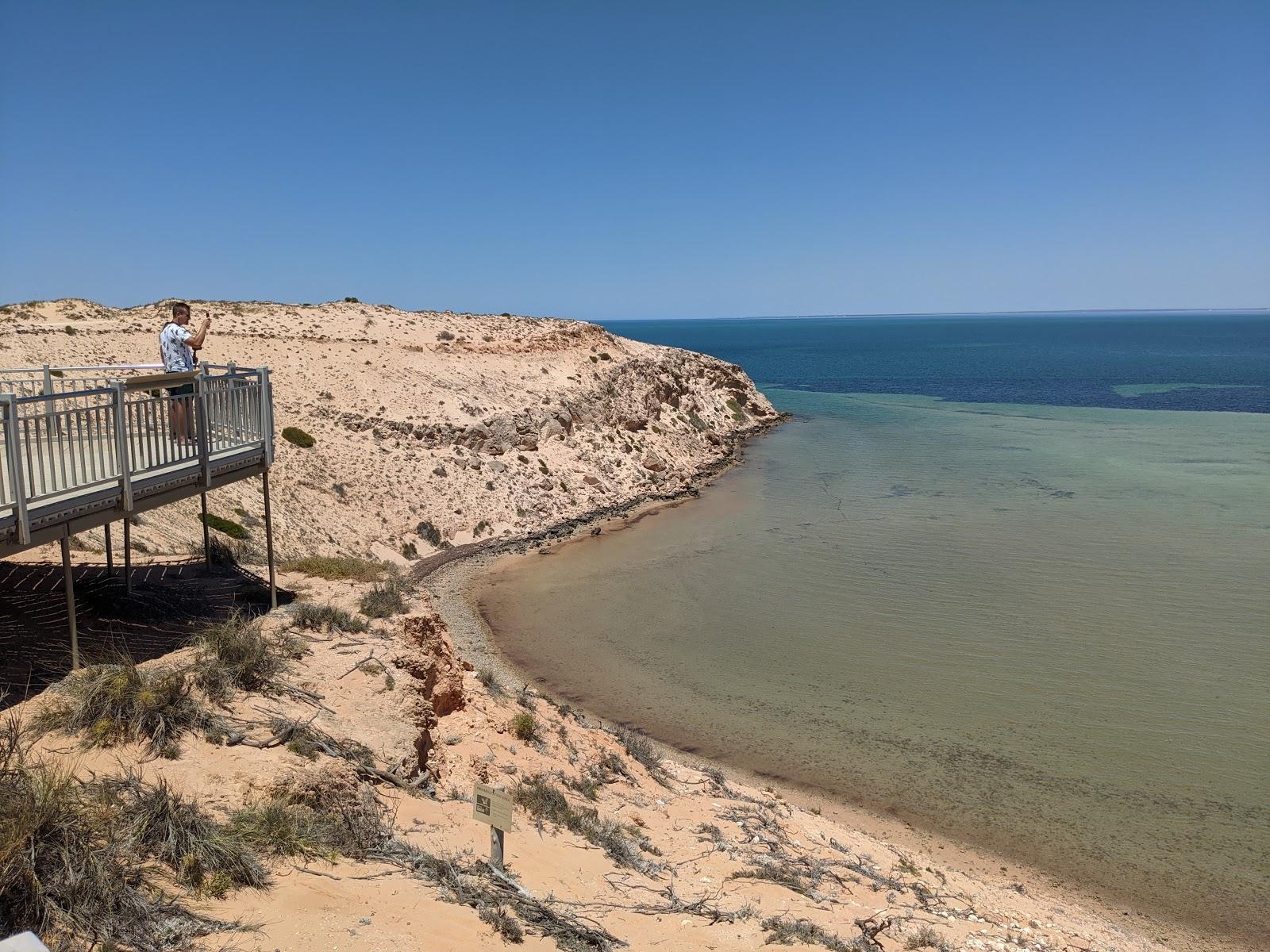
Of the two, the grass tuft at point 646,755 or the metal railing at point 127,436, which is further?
the grass tuft at point 646,755

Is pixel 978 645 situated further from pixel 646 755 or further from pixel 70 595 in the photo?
pixel 70 595

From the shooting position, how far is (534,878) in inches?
318

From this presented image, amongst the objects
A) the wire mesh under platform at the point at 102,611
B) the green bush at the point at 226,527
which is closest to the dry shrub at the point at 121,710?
the wire mesh under platform at the point at 102,611

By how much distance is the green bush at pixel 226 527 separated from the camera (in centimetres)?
1998

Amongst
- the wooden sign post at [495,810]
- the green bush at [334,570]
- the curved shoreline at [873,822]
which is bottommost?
the curved shoreline at [873,822]

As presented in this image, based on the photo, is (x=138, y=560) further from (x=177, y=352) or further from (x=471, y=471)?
(x=471, y=471)

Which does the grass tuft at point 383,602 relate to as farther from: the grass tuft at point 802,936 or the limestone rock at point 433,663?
the grass tuft at point 802,936

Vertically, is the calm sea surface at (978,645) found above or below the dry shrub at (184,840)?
below

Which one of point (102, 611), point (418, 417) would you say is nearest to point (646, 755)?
point (102, 611)

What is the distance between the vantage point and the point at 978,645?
1919 cm

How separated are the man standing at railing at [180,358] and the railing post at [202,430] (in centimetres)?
10

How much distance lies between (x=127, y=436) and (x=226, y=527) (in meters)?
11.0

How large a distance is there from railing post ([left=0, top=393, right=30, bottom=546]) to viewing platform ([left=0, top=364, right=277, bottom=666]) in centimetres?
1

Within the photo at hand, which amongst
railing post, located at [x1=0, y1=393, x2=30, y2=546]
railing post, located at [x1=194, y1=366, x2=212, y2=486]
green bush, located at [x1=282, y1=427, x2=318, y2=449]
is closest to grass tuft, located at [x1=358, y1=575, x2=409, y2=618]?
railing post, located at [x1=194, y1=366, x2=212, y2=486]
